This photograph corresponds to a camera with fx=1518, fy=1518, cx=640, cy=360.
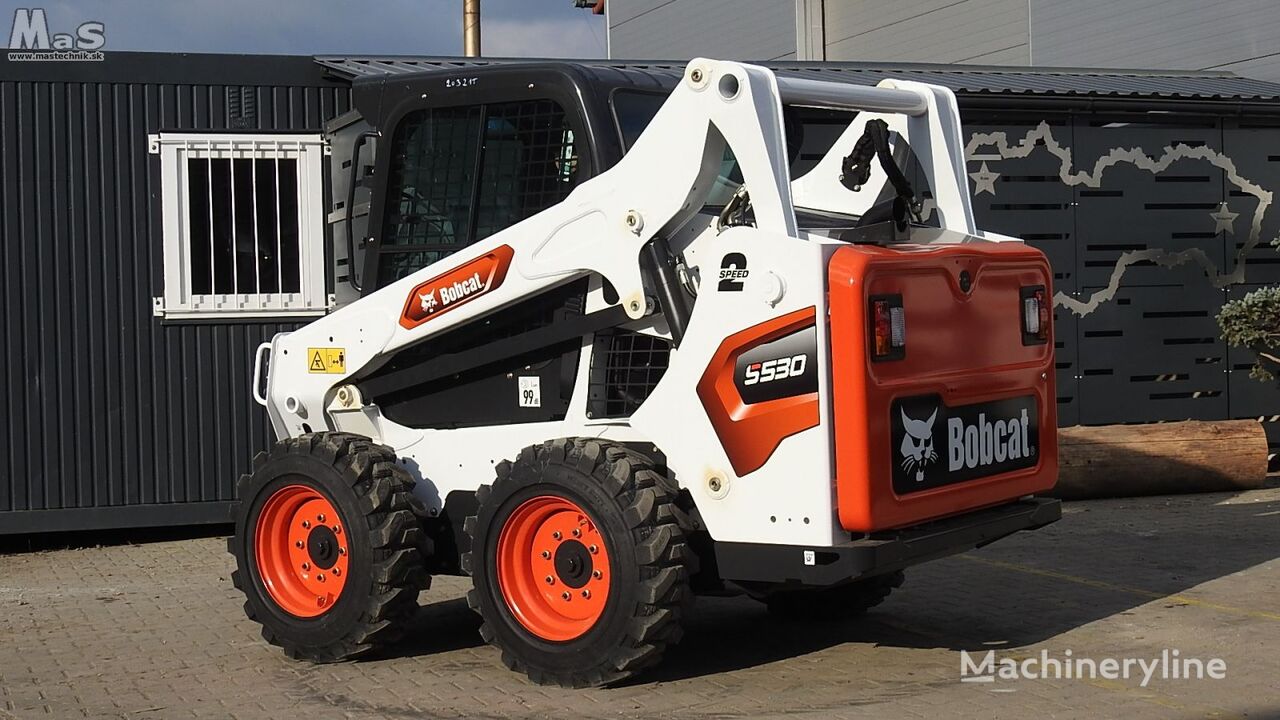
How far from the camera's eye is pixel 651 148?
20.9 feet

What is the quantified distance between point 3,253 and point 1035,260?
24.9ft

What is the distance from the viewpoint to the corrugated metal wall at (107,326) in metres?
11.0

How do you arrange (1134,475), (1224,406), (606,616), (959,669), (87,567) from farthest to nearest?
1. (1224,406)
2. (1134,475)
3. (87,567)
4. (959,669)
5. (606,616)

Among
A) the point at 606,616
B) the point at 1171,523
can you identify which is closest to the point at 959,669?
the point at 606,616

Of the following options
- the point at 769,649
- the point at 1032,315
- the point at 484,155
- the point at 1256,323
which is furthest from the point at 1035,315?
the point at 1256,323

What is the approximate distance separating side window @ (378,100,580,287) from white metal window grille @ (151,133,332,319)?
4.32 meters

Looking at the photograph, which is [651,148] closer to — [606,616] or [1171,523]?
[606,616]

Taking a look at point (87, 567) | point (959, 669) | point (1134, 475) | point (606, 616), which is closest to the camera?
point (606, 616)

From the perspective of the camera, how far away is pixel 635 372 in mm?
6660

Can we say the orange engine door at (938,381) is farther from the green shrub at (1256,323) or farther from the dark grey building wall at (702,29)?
the dark grey building wall at (702,29)

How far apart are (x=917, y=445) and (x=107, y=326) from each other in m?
7.16

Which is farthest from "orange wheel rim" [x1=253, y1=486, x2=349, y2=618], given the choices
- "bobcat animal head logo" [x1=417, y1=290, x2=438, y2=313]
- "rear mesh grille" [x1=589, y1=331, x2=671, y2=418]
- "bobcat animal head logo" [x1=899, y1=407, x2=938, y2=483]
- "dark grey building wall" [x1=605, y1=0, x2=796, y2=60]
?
"dark grey building wall" [x1=605, y1=0, x2=796, y2=60]

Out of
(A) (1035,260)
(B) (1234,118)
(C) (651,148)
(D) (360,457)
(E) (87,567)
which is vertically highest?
(B) (1234,118)

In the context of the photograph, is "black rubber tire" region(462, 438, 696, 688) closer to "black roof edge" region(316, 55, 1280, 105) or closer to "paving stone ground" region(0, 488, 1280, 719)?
"paving stone ground" region(0, 488, 1280, 719)
